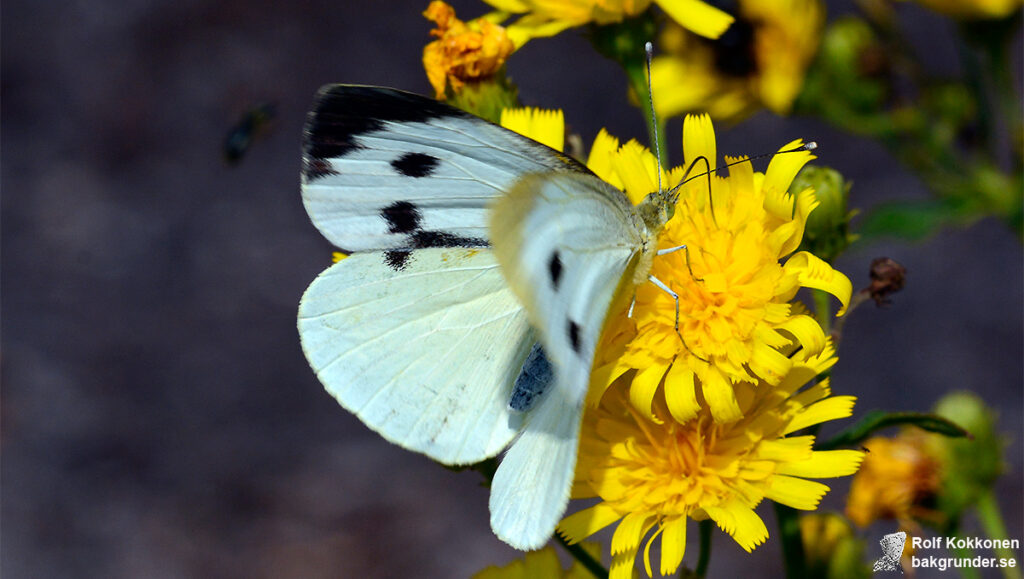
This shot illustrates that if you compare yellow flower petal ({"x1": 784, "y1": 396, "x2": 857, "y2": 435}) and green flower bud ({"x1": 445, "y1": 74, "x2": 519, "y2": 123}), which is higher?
green flower bud ({"x1": 445, "y1": 74, "x2": 519, "y2": 123})

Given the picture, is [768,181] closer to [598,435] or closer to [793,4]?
[598,435]

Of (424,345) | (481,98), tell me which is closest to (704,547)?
(424,345)

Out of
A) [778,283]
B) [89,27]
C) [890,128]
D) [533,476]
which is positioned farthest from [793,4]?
[89,27]

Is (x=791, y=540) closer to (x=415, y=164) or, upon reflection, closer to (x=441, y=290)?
(x=441, y=290)

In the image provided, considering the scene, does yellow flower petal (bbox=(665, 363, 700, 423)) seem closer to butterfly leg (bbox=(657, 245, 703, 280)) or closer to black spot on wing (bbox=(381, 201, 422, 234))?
butterfly leg (bbox=(657, 245, 703, 280))

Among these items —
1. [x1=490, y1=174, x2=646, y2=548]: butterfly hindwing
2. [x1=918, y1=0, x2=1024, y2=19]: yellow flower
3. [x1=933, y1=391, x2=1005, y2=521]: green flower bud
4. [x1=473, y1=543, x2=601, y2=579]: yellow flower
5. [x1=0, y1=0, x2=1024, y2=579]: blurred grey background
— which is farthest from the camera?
[x1=0, y1=0, x2=1024, y2=579]: blurred grey background

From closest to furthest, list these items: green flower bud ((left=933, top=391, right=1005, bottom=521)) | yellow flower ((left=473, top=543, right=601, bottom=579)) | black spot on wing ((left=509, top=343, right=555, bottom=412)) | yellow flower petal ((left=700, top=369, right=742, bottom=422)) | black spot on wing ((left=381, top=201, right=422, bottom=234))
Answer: yellow flower petal ((left=700, top=369, right=742, bottom=422)) < black spot on wing ((left=509, top=343, right=555, bottom=412)) < black spot on wing ((left=381, top=201, right=422, bottom=234)) < yellow flower ((left=473, top=543, right=601, bottom=579)) < green flower bud ((left=933, top=391, right=1005, bottom=521))

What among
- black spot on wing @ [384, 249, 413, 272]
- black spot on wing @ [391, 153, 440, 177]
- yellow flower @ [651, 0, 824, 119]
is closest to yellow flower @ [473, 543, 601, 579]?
black spot on wing @ [384, 249, 413, 272]

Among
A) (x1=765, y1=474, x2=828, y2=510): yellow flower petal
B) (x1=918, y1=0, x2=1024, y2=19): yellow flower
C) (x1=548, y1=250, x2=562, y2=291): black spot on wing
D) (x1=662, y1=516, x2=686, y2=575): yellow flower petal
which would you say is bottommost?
(x1=662, y1=516, x2=686, y2=575): yellow flower petal
